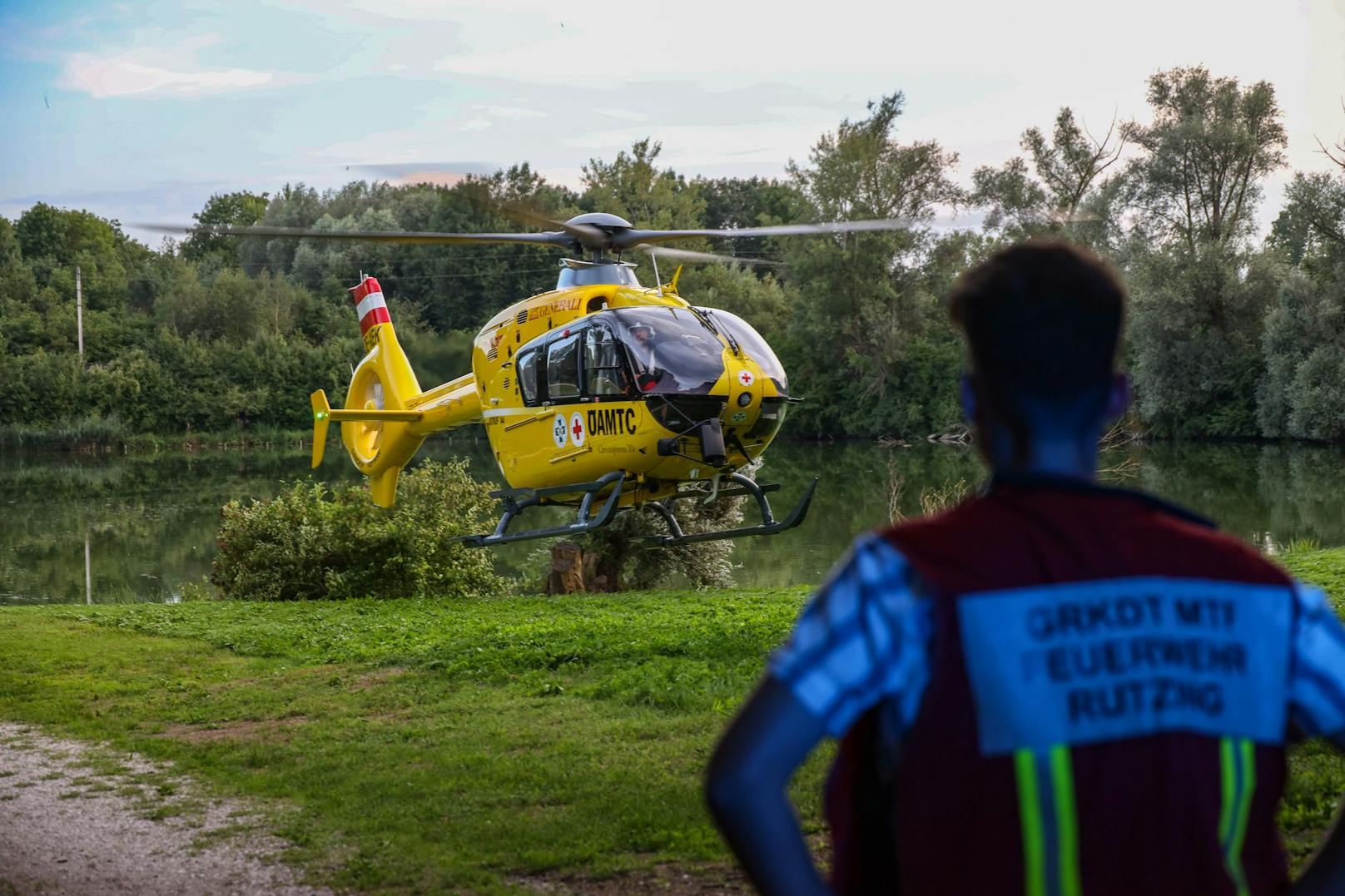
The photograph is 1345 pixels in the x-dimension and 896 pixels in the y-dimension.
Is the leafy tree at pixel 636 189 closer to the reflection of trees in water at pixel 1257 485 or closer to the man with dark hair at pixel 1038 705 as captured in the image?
the reflection of trees in water at pixel 1257 485

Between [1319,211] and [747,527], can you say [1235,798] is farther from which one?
[1319,211]

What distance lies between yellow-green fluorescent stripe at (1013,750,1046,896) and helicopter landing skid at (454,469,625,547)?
9292 mm

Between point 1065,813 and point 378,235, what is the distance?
10.00 m

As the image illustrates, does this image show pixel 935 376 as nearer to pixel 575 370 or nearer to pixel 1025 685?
pixel 575 370

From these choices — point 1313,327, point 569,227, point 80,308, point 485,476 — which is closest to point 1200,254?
point 1313,327

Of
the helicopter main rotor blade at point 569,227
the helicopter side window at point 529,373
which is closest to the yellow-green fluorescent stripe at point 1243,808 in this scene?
the helicopter main rotor blade at point 569,227

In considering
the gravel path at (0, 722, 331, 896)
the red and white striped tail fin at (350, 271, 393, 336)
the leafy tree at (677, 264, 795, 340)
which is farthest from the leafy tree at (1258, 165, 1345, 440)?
the gravel path at (0, 722, 331, 896)

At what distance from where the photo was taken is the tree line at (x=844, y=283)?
34719 millimetres

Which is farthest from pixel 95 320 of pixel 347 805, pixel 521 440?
pixel 347 805

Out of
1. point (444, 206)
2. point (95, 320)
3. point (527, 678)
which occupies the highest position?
point (444, 206)

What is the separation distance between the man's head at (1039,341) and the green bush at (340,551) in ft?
54.7

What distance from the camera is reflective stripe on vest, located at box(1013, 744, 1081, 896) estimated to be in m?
1.42

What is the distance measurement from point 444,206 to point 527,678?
37.1 metres

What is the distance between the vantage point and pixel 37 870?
231 inches
